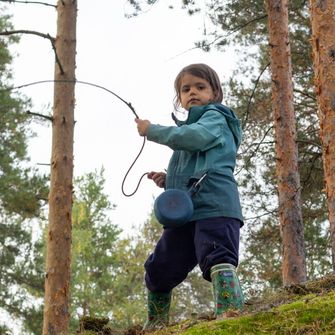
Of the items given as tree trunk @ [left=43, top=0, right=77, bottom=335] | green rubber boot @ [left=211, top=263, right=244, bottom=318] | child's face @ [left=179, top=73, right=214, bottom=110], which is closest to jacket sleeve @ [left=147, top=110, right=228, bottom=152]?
child's face @ [left=179, top=73, right=214, bottom=110]

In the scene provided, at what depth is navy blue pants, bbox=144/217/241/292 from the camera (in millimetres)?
3771

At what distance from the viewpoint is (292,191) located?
964 cm

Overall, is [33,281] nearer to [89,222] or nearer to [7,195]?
[7,195]

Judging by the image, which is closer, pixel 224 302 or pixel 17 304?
pixel 224 302

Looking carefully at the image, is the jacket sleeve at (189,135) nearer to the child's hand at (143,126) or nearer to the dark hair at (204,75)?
the child's hand at (143,126)

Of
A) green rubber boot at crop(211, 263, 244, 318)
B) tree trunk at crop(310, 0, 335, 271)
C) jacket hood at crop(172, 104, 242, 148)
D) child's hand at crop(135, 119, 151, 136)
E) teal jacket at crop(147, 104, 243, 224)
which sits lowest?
green rubber boot at crop(211, 263, 244, 318)

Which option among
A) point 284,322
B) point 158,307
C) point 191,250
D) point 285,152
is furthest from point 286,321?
point 285,152

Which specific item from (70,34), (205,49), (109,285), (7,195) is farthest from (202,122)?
(109,285)

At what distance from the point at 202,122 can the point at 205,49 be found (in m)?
8.09

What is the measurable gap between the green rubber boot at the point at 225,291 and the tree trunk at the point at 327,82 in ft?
5.59

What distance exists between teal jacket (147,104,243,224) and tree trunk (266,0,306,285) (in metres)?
5.44

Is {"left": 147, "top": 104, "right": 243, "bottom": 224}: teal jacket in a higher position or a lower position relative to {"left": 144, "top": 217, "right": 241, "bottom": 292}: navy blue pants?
higher

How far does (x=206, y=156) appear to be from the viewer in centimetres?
397

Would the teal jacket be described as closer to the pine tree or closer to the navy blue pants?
the navy blue pants
